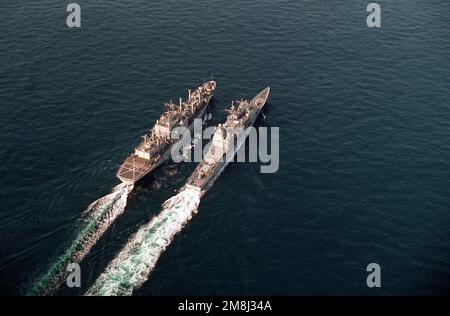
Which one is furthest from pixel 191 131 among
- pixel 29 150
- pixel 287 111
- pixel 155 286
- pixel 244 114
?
pixel 155 286

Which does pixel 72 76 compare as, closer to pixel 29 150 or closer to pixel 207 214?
pixel 29 150

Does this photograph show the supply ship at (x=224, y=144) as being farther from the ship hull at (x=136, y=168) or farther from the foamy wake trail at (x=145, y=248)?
the ship hull at (x=136, y=168)

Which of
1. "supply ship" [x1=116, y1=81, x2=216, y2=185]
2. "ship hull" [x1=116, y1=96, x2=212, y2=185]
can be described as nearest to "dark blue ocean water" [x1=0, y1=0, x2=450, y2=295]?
"ship hull" [x1=116, y1=96, x2=212, y2=185]

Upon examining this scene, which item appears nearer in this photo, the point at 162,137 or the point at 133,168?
the point at 133,168

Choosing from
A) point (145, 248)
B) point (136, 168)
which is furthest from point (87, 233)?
point (136, 168)

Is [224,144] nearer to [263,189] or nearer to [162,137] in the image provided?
[162,137]

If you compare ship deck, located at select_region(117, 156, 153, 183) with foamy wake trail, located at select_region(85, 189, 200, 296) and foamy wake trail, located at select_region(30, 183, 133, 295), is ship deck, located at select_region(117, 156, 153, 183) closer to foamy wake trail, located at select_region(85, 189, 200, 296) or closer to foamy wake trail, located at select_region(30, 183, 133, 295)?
foamy wake trail, located at select_region(30, 183, 133, 295)
